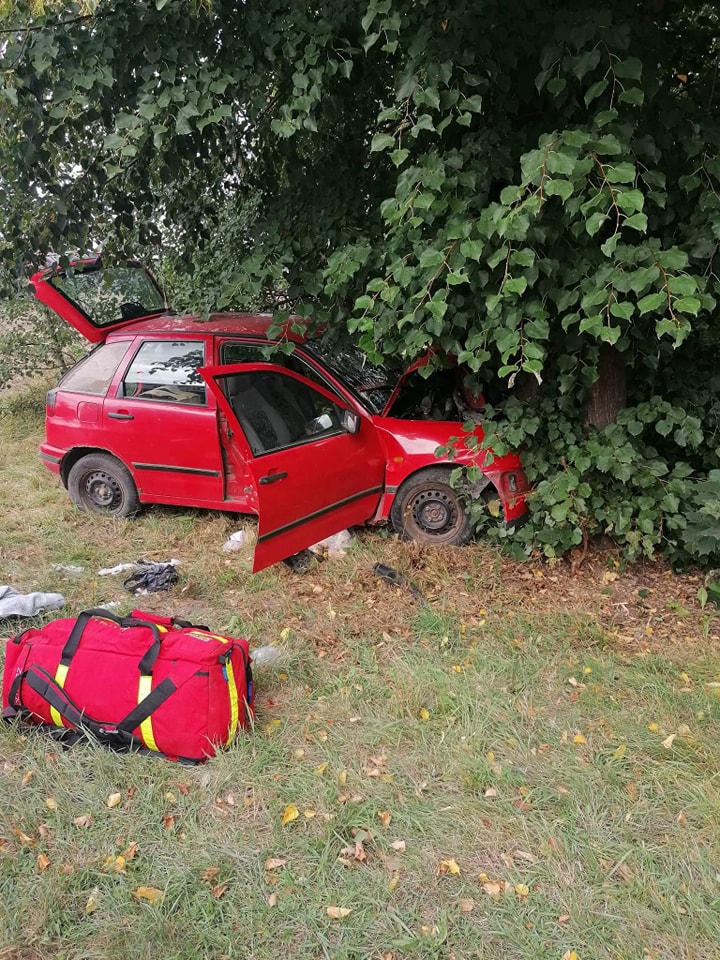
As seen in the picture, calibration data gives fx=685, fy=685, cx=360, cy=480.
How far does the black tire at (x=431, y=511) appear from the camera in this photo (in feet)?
15.4

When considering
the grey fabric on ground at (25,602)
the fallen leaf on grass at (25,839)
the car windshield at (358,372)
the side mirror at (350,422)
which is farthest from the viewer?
the car windshield at (358,372)

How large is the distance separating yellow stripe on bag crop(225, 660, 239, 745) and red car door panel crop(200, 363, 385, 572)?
1073 mm

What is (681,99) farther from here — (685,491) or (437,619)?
(437,619)

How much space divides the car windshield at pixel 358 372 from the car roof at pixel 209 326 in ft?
0.67

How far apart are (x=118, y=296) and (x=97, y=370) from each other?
1208 mm

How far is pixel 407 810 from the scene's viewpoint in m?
2.64

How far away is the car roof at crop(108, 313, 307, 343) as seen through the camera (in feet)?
16.5

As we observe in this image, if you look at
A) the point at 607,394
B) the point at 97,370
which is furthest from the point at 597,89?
the point at 97,370

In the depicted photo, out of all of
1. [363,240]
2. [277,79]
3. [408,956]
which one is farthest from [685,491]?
[277,79]

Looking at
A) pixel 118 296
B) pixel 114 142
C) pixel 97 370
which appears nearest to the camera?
pixel 114 142

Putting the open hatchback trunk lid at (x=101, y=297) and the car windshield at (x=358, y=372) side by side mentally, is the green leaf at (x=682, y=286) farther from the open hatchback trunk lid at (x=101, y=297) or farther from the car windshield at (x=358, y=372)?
the open hatchback trunk lid at (x=101, y=297)

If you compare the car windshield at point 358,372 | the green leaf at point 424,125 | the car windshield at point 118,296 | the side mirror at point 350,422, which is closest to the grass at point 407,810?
the side mirror at point 350,422

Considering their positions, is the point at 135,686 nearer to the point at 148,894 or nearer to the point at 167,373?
the point at 148,894

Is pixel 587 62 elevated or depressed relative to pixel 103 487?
elevated
